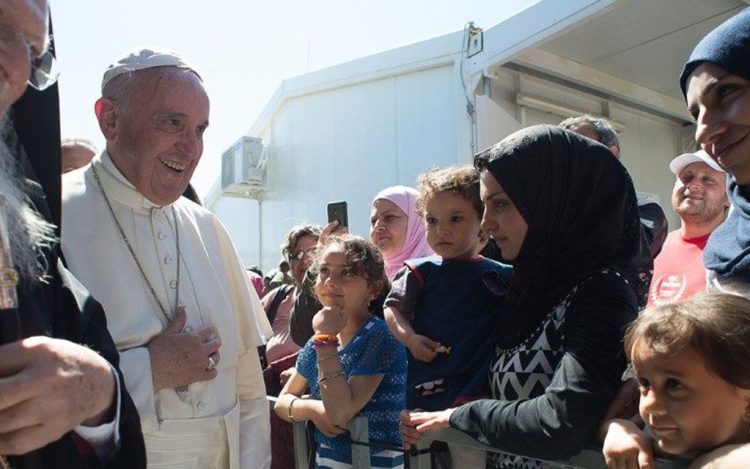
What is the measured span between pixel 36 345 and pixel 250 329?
4.70ft

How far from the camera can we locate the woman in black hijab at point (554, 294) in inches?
59.3

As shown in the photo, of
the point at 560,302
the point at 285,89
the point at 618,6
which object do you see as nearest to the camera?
the point at 560,302

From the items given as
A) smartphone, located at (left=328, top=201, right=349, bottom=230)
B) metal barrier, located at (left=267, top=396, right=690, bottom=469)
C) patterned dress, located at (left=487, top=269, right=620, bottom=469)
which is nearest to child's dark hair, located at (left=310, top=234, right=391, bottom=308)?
metal barrier, located at (left=267, top=396, right=690, bottom=469)

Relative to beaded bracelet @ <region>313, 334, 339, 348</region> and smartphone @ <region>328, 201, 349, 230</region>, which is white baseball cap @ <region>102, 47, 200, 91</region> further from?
smartphone @ <region>328, 201, 349, 230</region>

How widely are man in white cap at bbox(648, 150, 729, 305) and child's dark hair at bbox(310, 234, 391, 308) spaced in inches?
59.5

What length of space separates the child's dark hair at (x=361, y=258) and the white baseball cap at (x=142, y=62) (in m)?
0.98

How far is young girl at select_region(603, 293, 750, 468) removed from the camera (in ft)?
4.07

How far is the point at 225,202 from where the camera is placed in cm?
1338

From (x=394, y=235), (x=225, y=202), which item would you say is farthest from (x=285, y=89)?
(x=394, y=235)

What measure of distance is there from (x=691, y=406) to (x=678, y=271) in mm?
2181

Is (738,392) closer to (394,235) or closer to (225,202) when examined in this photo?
(394,235)

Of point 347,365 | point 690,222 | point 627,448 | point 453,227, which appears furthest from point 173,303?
point 690,222

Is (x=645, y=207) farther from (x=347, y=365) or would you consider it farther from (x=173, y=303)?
(x=173, y=303)

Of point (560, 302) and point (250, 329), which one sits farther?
point (250, 329)
